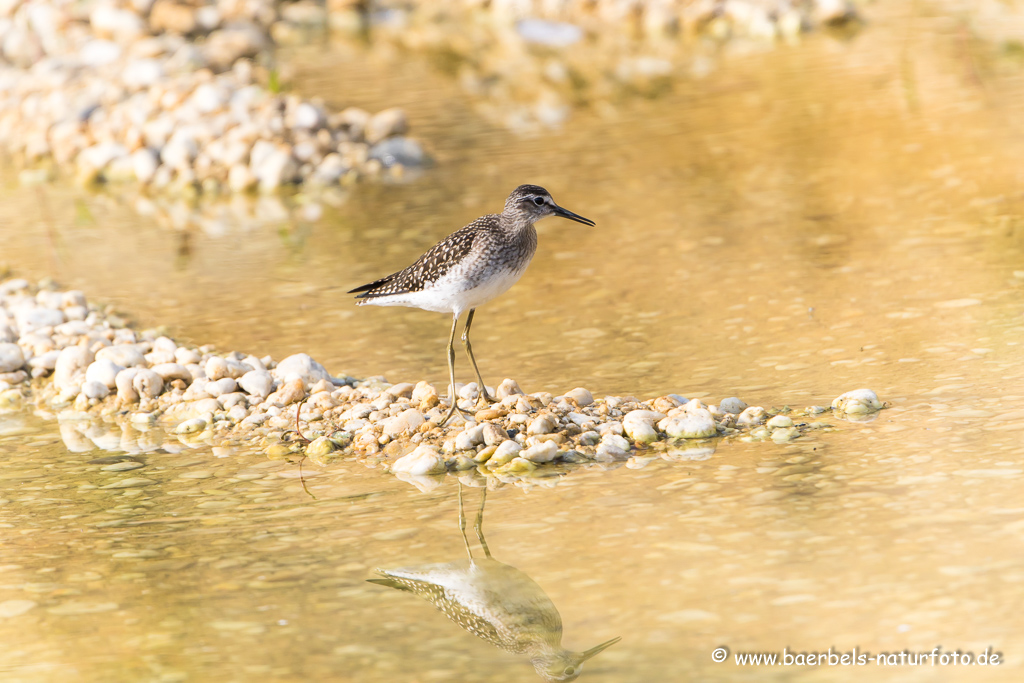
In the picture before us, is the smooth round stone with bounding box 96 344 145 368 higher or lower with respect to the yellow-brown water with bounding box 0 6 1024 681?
lower

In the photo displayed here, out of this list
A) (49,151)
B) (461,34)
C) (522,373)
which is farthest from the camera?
(461,34)

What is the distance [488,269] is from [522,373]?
1152 millimetres

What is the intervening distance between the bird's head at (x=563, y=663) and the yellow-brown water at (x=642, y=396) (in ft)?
0.19

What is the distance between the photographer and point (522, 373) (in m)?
7.28

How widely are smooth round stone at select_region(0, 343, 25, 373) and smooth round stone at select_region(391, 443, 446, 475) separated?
332cm

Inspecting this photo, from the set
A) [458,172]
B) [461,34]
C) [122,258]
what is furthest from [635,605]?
[461,34]

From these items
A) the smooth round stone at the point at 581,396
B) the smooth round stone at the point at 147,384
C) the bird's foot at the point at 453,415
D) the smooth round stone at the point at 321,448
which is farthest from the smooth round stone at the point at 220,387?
the smooth round stone at the point at 581,396

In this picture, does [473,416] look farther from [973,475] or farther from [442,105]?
[442,105]

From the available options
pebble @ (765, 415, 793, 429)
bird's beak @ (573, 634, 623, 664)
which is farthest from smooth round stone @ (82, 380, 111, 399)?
bird's beak @ (573, 634, 623, 664)

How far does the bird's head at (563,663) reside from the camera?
4.16 m

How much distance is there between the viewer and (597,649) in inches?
169

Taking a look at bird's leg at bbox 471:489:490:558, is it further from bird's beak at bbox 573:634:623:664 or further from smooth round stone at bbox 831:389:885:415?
smooth round stone at bbox 831:389:885:415

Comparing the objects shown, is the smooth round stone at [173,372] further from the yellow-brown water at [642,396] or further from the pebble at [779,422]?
the pebble at [779,422]

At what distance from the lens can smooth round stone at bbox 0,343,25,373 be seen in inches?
311
